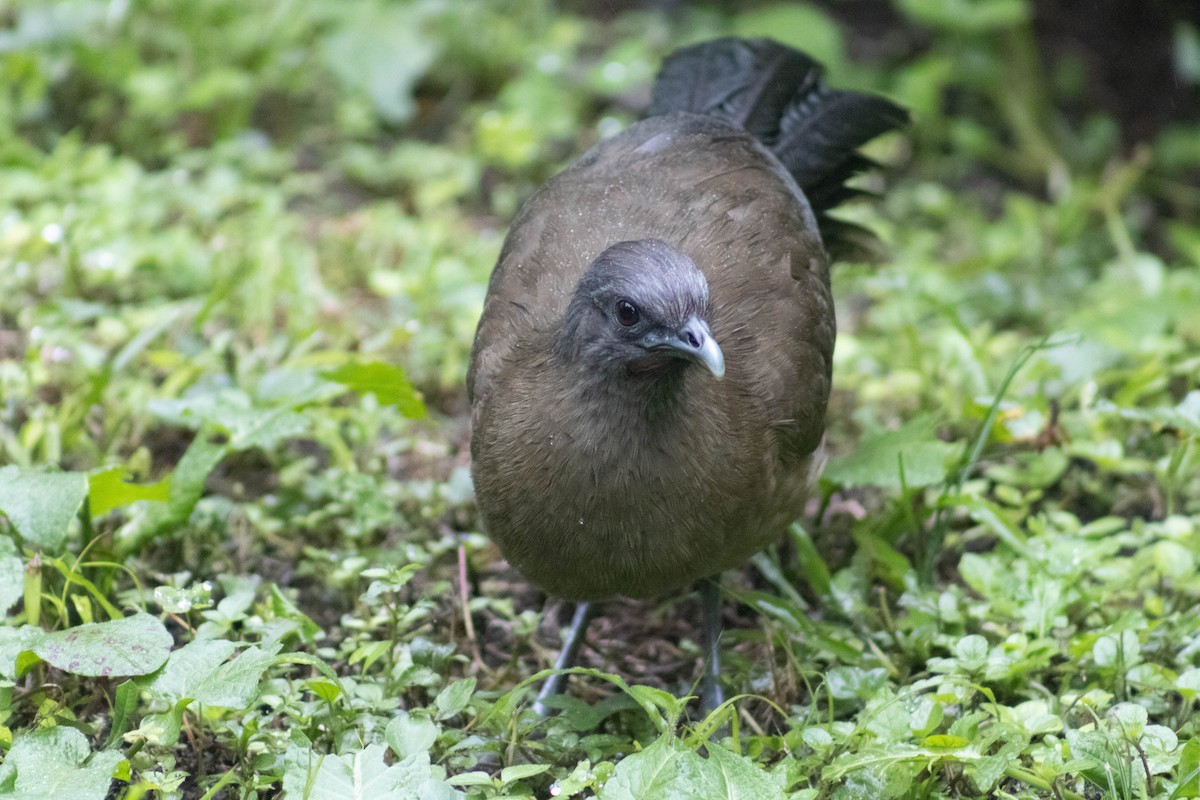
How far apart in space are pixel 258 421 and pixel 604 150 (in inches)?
58.3

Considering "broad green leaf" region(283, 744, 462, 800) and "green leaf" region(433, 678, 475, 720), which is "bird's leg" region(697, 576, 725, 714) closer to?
"green leaf" region(433, 678, 475, 720)

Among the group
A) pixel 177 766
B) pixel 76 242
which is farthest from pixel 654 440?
pixel 76 242

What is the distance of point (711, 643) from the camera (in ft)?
12.6

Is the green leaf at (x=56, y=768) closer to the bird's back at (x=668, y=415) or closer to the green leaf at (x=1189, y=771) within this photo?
the bird's back at (x=668, y=415)

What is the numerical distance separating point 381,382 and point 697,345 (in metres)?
1.29

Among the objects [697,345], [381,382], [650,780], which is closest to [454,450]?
[381,382]

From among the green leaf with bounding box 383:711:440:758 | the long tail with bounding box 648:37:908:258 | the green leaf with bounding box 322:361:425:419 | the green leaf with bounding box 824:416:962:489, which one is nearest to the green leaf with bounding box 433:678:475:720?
the green leaf with bounding box 383:711:440:758

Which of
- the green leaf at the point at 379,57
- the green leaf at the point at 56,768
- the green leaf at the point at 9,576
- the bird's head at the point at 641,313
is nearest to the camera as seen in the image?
the green leaf at the point at 56,768

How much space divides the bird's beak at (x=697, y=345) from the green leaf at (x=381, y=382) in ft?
3.72

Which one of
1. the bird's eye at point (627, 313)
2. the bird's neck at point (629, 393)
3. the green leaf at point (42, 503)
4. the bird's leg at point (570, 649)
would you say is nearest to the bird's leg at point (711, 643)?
the bird's leg at point (570, 649)

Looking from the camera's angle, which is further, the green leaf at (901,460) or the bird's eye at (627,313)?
the green leaf at (901,460)

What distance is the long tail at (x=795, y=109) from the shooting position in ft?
15.6

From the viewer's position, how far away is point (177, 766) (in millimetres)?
3127

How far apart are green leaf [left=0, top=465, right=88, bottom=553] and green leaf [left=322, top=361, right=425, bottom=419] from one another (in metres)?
0.85
